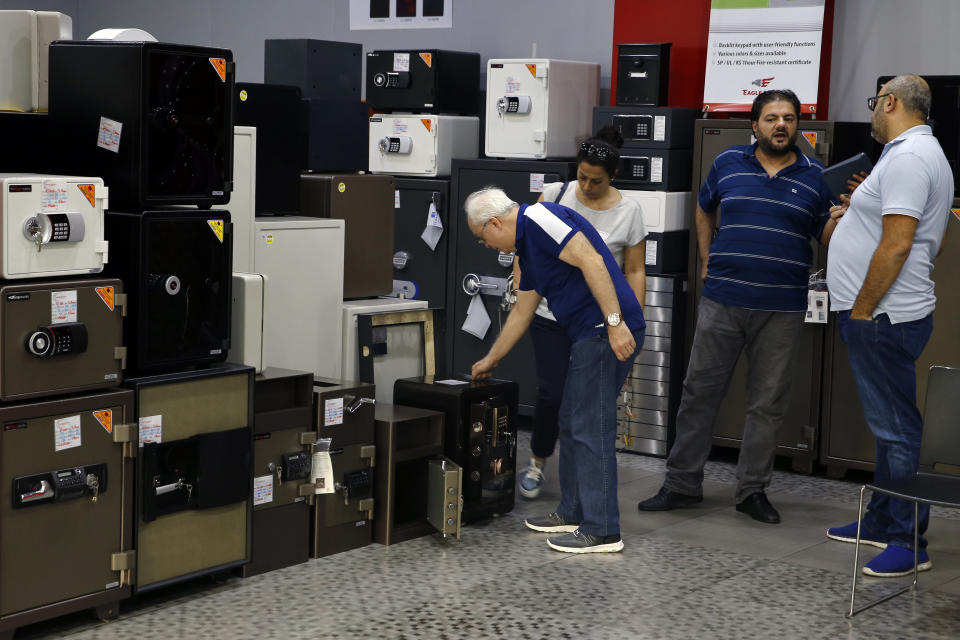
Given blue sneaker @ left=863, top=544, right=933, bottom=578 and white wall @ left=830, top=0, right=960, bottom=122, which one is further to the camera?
white wall @ left=830, top=0, right=960, bottom=122

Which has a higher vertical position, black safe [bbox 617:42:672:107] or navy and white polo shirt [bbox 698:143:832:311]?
black safe [bbox 617:42:672:107]

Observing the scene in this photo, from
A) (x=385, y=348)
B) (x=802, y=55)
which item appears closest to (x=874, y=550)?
(x=385, y=348)

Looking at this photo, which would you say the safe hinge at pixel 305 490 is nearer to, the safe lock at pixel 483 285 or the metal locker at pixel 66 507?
the metal locker at pixel 66 507

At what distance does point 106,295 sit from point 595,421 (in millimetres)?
1678

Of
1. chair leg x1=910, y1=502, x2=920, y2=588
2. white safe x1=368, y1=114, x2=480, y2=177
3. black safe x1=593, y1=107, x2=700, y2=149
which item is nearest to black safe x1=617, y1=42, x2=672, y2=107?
black safe x1=593, y1=107, x2=700, y2=149

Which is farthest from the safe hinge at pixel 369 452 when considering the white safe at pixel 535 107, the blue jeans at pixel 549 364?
the white safe at pixel 535 107

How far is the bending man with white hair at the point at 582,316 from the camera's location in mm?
3898

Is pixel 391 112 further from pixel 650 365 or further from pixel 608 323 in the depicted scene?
pixel 608 323

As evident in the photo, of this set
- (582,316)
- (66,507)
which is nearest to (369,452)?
(582,316)

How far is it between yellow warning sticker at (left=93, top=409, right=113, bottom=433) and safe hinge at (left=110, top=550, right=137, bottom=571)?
359 mm

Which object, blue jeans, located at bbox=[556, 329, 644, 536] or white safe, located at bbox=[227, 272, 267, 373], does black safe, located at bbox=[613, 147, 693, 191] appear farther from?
white safe, located at bbox=[227, 272, 267, 373]

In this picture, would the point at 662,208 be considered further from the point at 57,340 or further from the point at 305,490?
the point at 57,340

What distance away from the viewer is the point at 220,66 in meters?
3.60

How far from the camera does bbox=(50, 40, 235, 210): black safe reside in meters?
3.39
